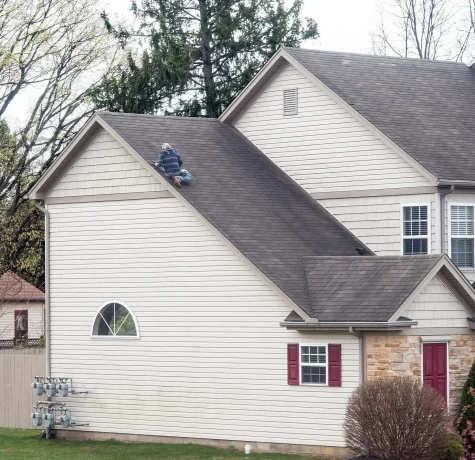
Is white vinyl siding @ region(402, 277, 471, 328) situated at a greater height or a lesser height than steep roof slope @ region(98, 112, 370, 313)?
lesser

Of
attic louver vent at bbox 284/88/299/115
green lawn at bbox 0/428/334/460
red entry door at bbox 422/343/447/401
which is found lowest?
green lawn at bbox 0/428/334/460

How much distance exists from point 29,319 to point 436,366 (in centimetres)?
3399

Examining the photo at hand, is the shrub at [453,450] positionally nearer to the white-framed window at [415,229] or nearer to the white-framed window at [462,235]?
the white-framed window at [415,229]

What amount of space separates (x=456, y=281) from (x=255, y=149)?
8255mm

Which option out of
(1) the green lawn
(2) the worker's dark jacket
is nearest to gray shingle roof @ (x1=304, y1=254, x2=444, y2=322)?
(1) the green lawn

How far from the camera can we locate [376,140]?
32.1 m

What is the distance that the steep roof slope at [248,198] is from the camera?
29734 mm

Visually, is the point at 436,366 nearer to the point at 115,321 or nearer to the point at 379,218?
the point at 379,218

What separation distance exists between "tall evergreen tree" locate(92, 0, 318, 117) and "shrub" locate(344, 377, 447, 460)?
25103mm

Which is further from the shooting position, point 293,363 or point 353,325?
point 293,363

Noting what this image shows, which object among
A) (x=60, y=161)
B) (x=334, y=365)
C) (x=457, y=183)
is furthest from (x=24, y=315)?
(x=334, y=365)

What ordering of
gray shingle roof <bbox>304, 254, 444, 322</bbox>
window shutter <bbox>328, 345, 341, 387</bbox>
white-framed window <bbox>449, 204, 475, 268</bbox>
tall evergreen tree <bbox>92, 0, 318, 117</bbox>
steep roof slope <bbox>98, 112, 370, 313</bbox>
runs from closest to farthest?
gray shingle roof <bbox>304, 254, 444, 322</bbox>
window shutter <bbox>328, 345, 341, 387</bbox>
steep roof slope <bbox>98, 112, 370, 313</bbox>
white-framed window <bbox>449, 204, 475, 268</bbox>
tall evergreen tree <bbox>92, 0, 318, 117</bbox>

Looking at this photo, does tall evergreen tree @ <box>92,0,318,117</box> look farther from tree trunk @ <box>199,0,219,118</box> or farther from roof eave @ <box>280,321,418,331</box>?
roof eave @ <box>280,321,418,331</box>

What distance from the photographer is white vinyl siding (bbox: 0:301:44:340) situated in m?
57.9
